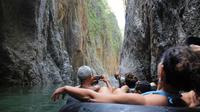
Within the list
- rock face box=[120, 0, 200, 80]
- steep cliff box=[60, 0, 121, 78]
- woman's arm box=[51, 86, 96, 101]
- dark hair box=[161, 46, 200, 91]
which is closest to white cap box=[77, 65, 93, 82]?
woman's arm box=[51, 86, 96, 101]

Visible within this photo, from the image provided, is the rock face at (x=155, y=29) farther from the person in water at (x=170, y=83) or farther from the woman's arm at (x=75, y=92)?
the woman's arm at (x=75, y=92)

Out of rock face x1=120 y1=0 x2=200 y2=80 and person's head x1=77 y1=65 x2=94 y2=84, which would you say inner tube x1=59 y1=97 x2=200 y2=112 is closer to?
person's head x1=77 y1=65 x2=94 y2=84

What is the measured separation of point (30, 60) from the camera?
1738 cm

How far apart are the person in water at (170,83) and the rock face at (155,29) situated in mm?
4310

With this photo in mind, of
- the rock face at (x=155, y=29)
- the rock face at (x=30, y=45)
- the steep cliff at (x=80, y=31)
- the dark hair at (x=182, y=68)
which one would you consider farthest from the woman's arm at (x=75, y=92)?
the steep cliff at (x=80, y=31)

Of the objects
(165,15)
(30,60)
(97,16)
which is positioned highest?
(97,16)

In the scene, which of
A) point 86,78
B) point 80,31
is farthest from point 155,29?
point 80,31

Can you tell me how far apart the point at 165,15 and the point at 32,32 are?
33.3 feet

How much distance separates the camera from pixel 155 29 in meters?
10.2

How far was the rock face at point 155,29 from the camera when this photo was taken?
25.2 feet

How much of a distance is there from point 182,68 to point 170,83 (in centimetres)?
19

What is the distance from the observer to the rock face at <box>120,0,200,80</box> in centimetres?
768

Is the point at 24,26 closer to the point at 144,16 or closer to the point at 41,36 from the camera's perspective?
the point at 41,36

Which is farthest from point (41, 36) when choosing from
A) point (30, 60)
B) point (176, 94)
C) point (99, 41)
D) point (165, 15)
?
point (99, 41)
